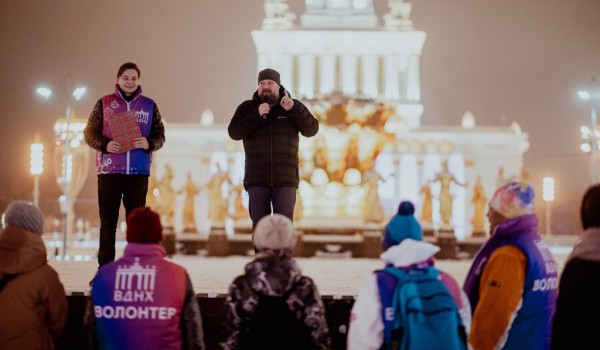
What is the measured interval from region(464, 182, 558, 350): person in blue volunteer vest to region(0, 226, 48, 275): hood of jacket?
3210mm

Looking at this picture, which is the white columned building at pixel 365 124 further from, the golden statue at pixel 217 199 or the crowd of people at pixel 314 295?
the crowd of people at pixel 314 295

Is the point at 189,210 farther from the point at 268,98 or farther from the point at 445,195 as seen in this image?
the point at 268,98

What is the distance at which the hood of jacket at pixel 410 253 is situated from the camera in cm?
495

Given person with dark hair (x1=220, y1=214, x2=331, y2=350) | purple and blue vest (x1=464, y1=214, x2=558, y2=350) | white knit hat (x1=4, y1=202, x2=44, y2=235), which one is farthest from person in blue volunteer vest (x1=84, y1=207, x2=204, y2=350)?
purple and blue vest (x1=464, y1=214, x2=558, y2=350)

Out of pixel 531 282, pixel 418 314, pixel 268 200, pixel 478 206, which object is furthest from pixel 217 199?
pixel 418 314

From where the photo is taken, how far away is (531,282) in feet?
18.6

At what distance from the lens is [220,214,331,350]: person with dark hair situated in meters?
4.95

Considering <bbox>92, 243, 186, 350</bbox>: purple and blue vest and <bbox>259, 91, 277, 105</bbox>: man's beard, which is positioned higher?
<bbox>259, 91, 277, 105</bbox>: man's beard

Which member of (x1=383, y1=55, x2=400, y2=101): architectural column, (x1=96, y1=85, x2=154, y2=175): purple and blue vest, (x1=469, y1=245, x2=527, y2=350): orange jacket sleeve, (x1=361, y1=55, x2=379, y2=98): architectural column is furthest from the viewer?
(x1=383, y1=55, x2=400, y2=101): architectural column

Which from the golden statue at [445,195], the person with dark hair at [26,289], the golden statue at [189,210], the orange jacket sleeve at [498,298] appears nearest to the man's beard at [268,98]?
the person with dark hair at [26,289]

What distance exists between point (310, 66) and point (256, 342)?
58.2 meters

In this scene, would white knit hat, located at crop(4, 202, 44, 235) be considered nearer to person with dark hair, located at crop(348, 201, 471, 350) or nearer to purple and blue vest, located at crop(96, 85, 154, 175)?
purple and blue vest, located at crop(96, 85, 154, 175)

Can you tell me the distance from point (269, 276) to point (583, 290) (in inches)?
76.7

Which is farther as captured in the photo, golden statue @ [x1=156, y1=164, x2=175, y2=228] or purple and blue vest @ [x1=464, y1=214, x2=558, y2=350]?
golden statue @ [x1=156, y1=164, x2=175, y2=228]
